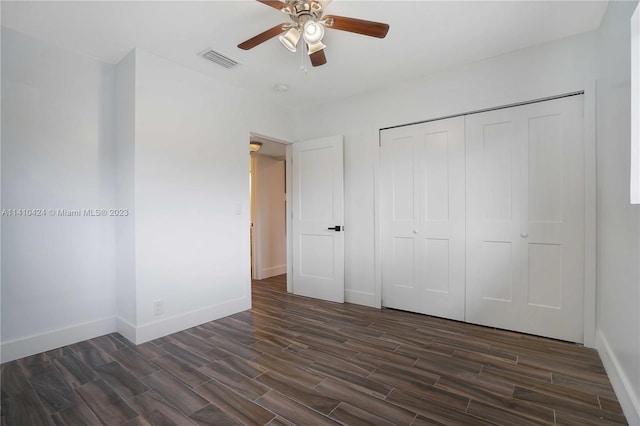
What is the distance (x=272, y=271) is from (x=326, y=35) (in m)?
4.12

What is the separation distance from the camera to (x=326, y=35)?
2555mm

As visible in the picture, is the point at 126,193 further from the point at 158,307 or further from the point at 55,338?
the point at 55,338

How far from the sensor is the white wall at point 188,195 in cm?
281

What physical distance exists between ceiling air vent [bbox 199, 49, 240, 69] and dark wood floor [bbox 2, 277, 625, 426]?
2.66 m

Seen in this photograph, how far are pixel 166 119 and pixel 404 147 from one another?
255 centimetres

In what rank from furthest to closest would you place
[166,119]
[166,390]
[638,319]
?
[166,119], [166,390], [638,319]

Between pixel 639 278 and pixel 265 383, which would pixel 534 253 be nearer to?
pixel 639 278

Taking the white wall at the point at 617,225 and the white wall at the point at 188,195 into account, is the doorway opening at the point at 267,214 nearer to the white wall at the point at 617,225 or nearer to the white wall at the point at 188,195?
the white wall at the point at 188,195

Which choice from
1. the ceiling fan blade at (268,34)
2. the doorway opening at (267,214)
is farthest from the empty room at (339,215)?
the doorway opening at (267,214)

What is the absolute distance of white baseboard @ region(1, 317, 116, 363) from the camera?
7.95 ft

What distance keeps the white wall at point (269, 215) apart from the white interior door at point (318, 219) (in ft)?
4.21

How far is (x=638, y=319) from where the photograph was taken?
155cm

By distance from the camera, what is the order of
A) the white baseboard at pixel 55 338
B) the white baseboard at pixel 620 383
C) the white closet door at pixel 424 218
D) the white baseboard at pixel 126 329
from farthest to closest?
the white closet door at pixel 424 218, the white baseboard at pixel 126 329, the white baseboard at pixel 55 338, the white baseboard at pixel 620 383

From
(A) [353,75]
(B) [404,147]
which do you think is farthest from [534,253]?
(A) [353,75]
